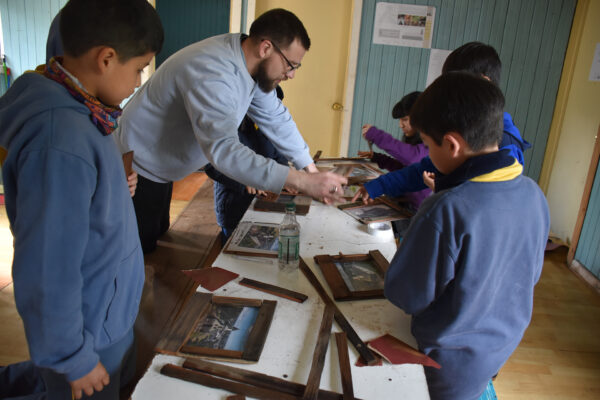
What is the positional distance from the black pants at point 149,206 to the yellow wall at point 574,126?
339cm

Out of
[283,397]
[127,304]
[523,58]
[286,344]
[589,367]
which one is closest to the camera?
[283,397]

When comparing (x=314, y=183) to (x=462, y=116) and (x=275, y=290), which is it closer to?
(x=275, y=290)

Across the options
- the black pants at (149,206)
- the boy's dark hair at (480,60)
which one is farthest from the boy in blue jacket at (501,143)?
the black pants at (149,206)

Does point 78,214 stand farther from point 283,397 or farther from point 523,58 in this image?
point 523,58

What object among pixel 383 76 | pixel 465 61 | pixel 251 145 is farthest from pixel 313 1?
pixel 465 61

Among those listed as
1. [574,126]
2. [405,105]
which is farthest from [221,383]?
[574,126]

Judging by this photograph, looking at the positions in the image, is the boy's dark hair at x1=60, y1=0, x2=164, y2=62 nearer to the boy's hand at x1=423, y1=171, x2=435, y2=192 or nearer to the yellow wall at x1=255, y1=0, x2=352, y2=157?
the boy's hand at x1=423, y1=171, x2=435, y2=192

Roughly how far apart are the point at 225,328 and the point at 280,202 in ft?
3.48

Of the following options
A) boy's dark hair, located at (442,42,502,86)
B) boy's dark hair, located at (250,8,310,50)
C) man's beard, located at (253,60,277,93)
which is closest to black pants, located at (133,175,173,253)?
man's beard, located at (253,60,277,93)

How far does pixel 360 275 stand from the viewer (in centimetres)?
135

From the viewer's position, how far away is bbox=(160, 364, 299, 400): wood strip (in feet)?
2.77

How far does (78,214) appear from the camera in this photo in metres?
0.86

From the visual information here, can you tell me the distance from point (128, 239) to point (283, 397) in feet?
1.82

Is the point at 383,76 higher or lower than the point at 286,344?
higher
